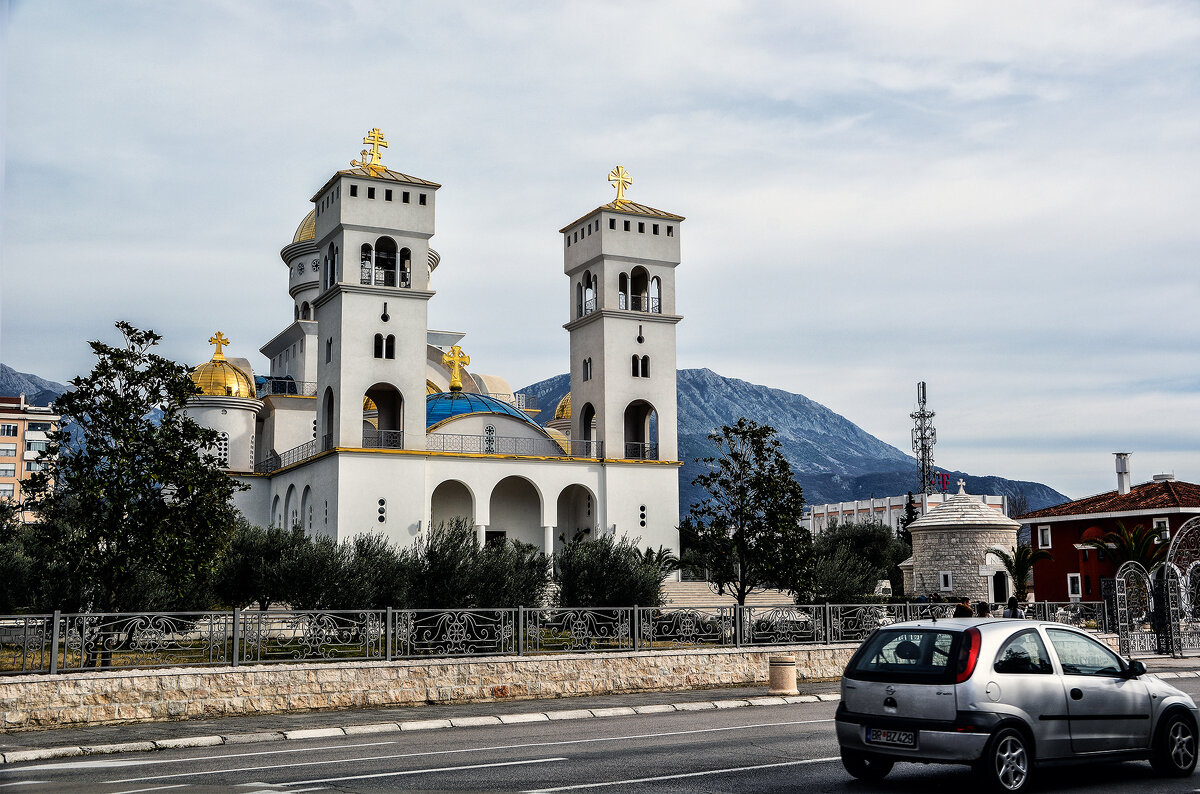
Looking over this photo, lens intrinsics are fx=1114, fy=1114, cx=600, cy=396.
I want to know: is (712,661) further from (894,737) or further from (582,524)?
(582,524)

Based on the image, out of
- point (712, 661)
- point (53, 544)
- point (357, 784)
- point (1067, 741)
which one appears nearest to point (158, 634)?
point (53, 544)

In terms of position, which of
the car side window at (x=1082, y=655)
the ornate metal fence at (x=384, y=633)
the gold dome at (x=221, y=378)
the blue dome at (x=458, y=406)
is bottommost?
the ornate metal fence at (x=384, y=633)

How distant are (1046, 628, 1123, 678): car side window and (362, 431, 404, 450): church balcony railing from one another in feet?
102

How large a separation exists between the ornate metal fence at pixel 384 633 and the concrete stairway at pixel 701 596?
16.9 metres

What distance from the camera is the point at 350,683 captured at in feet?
56.3

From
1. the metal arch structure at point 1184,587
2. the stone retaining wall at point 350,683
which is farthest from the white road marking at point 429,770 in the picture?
the metal arch structure at point 1184,587

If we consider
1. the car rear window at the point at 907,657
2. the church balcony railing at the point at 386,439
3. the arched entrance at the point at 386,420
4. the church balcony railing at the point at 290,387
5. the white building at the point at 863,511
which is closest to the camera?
the car rear window at the point at 907,657

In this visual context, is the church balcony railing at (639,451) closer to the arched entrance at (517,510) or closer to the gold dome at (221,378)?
the arched entrance at (517,510)

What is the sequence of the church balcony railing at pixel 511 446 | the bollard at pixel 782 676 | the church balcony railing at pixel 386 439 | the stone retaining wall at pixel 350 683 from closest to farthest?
the stone retaining wall at pixel 350 683 < the bollard at pixel 782 676 < the church balcony railing at pixel 386 439 < the church balcony railing at pixel 511 446

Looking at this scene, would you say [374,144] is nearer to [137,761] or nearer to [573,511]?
A: [573,511]

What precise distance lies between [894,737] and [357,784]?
187 inches

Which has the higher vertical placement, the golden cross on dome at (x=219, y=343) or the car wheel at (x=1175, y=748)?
the golden cross on dome at (x=219, y=343)

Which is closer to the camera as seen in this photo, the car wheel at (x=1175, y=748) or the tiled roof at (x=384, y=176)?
the car wheel at (x=1175, y=748)

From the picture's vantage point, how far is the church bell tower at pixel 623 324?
4275 cm
